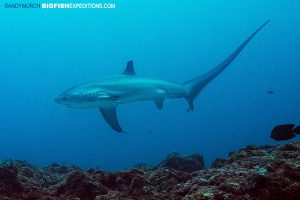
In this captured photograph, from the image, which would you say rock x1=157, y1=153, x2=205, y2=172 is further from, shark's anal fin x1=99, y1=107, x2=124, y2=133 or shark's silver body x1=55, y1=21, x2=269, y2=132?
shark's anal fin x1=99, y1=107, x2=124, y2=133

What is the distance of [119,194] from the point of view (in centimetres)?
442

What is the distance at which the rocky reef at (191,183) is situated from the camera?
11.9 feet

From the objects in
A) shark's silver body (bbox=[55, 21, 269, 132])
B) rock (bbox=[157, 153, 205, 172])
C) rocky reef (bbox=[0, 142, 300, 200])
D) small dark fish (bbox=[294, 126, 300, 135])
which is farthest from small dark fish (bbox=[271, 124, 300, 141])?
shark's silver body (bbox=[55, 21, 269, 132])

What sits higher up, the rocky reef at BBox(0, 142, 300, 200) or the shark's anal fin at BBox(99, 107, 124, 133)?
the shark's anal fin at BBox(99, 107, 124, 133)

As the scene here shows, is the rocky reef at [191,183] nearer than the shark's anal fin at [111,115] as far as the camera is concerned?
Yes

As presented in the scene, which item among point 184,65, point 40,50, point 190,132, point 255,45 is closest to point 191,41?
point 184,65

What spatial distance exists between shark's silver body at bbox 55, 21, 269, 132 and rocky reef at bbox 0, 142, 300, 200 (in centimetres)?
565

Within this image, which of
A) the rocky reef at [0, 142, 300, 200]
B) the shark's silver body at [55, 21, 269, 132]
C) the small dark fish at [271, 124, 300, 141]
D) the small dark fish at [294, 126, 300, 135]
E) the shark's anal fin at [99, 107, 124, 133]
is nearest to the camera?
the rocky reef at [0, 142, 300, 200]

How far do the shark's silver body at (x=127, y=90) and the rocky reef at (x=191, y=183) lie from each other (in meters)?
5.65

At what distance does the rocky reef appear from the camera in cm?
362

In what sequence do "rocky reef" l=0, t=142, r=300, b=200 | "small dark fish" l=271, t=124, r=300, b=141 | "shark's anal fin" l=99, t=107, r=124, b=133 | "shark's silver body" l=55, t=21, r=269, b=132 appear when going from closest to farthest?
"rocky reef" l=0, t=142, r=300, b=200, "small dark fish" l=271, t=124, r=300, b=141, "shark's silver body" l=55, t=21, r=269, b=132, "shark's anal fin" l=99, t=107, r=124, b=133

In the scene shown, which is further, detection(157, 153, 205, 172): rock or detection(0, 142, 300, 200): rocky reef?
detection(157, 153, 205, 172): rock

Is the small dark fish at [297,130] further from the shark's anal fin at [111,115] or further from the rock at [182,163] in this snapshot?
the shark's anal fin at [111,115]

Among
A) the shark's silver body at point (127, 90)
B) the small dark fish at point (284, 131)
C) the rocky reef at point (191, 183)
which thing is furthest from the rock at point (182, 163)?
the small dark fish at point (284, 131)
